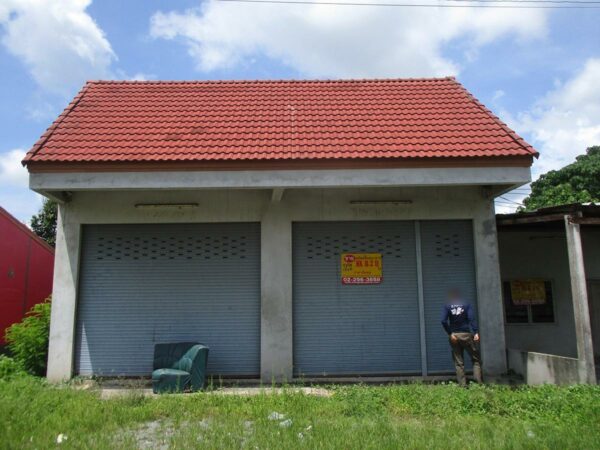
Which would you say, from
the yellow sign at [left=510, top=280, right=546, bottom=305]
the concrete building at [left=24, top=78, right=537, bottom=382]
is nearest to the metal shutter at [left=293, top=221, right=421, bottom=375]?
the concrete building at [left=24, top=78, right=537, bottom=382]

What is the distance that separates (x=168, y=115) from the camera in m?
10.4

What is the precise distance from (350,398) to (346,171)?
375 centimetres

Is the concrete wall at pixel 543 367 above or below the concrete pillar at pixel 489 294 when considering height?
below

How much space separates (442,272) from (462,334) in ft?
5.17

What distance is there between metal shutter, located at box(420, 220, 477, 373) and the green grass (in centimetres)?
148

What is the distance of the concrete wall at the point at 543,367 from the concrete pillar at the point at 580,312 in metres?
0.18

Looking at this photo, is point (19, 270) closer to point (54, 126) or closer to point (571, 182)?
point (54, 126)

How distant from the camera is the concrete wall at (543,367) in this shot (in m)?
7.87

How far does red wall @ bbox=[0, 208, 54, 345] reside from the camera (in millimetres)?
11883

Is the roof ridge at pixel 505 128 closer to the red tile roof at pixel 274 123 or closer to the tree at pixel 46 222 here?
the red tile roof at pixel 274 123

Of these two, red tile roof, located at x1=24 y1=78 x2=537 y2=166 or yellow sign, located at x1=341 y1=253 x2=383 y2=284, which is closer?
red tile roof, located at x1=24 y1=78 x2=537 y2=166

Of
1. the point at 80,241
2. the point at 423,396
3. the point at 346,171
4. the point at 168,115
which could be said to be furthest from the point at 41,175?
the point at 423,396

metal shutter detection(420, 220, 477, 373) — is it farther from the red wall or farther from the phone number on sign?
the red wall

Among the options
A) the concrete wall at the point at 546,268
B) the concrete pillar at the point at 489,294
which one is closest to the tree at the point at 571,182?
the concrete wall at the point at 546,268
